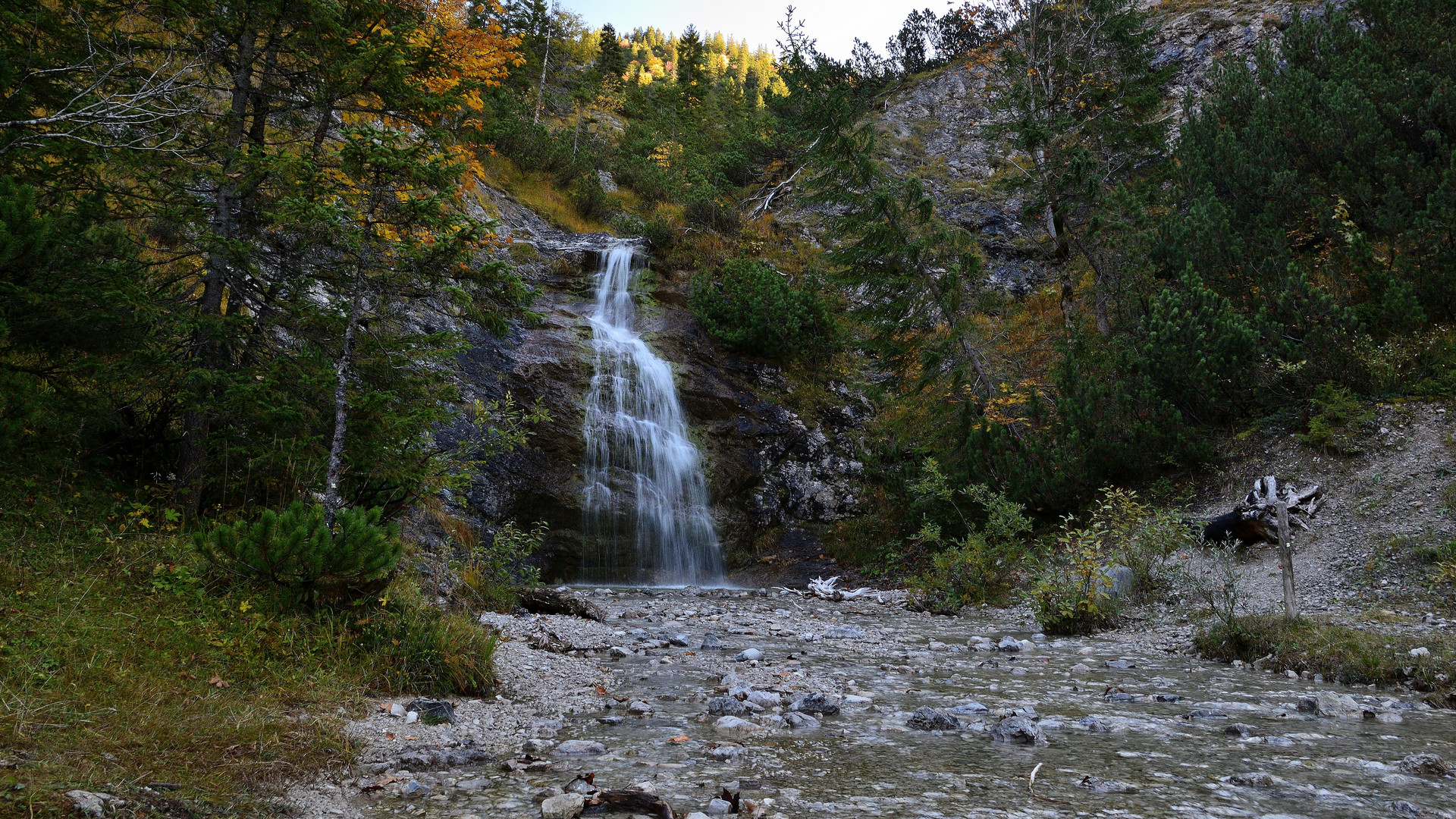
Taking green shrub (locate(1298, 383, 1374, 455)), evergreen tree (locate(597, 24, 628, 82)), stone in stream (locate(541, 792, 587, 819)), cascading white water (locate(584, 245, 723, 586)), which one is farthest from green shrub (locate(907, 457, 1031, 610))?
evergreen tree (locate(597, 24, 628, 82))

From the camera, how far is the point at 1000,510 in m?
11.3

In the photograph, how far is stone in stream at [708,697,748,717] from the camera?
453 centimetres

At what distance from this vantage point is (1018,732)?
3.92 m

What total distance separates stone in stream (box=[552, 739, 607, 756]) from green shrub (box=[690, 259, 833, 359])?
1602 centimetres

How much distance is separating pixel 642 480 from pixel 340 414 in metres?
11.8

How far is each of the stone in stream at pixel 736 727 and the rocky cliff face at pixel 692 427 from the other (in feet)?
35.3

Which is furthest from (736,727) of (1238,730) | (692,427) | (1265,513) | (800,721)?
(692,427)

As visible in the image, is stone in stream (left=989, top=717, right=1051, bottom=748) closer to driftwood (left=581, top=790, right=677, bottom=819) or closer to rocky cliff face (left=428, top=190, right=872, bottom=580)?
driftwood (left=581, top=790, right=677, bottom=819)

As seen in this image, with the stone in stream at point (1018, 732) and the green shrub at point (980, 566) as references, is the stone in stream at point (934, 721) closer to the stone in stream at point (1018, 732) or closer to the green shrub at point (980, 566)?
the stone in stream at point (1018, 732)

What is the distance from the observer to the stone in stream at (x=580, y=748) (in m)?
3.70

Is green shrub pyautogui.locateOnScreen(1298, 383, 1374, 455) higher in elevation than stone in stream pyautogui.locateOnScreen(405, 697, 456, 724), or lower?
higher

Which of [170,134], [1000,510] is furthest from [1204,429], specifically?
[170,134]

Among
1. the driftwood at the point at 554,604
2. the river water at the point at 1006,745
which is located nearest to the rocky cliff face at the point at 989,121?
the driftwood at the point at 554,604

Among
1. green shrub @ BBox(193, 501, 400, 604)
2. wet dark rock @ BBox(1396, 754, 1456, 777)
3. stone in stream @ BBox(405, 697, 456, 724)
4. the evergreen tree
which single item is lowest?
stone in stream @ BBox(405, 697, 456, 724)
